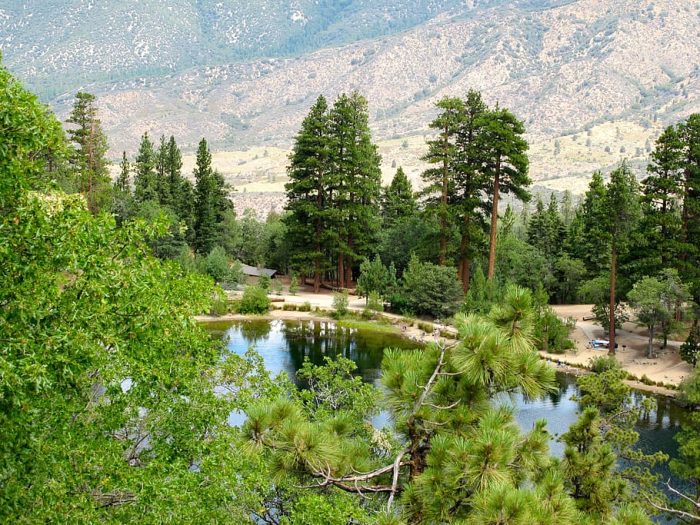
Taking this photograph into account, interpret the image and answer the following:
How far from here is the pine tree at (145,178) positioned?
51.5 metres

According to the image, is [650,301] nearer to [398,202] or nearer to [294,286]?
[294,286]

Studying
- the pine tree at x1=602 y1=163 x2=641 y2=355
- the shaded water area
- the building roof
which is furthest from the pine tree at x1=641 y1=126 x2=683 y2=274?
the building roof

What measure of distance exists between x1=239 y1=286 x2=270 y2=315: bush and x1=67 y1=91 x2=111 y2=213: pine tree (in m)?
12.2

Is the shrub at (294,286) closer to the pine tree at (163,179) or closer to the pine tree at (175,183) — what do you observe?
the pine tree at (175,183)

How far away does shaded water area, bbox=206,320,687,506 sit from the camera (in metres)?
23.3

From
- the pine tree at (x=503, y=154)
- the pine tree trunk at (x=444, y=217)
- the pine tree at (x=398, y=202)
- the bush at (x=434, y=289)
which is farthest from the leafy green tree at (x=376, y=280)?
the pine tree at (x=398, y=202)

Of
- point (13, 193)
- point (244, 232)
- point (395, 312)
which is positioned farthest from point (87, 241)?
point (244, 232)

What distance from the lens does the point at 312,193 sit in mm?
48531

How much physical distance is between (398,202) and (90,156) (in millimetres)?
21235

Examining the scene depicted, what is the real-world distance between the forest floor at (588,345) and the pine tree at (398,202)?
379 inches

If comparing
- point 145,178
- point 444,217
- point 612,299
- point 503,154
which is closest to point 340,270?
point 444,217

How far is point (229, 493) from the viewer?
22.7ft

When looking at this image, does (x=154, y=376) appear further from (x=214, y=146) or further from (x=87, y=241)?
(x=214, y=146)

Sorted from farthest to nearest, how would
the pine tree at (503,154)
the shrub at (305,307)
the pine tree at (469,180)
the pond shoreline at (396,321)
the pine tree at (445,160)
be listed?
the shrub at (305,307) → the pine tree at (445,160) → the pine tree at (469,180) → the pine tree at (503,154) → the pond shoreline at (396,321)
